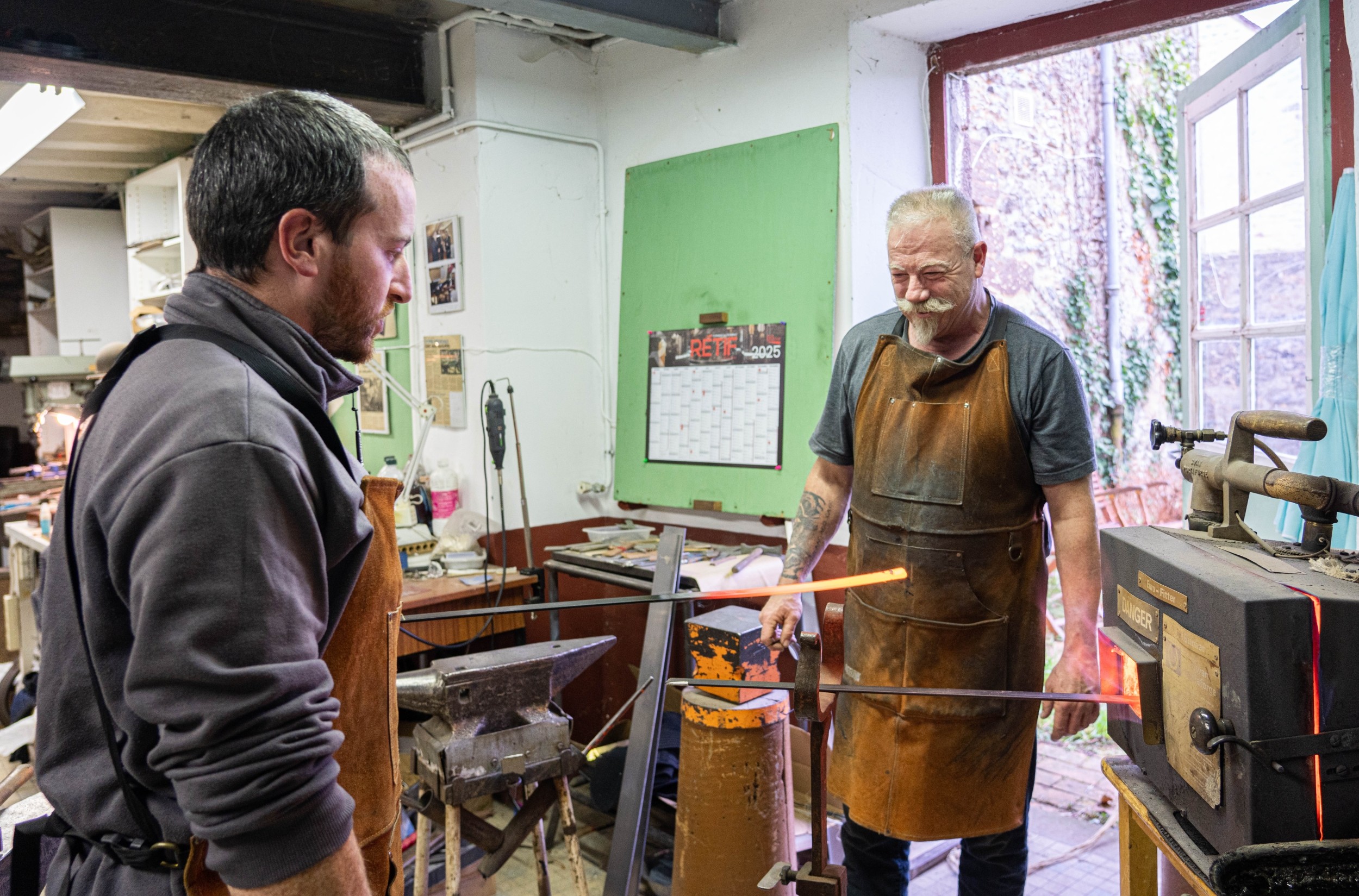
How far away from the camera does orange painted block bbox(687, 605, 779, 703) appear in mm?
2707

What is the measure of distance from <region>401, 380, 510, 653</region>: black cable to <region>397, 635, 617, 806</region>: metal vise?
1.18 meters

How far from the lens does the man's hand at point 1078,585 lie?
2.09 metres

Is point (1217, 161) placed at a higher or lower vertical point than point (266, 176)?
higher

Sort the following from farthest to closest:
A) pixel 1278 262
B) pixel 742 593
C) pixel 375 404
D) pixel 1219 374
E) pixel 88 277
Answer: pixel 88 277 < pixel 375 404 < pixel 1219 374 < pixel 1278 262 < pixel 742 593

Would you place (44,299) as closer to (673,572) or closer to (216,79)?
(216,79)

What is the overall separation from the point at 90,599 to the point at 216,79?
338 cm

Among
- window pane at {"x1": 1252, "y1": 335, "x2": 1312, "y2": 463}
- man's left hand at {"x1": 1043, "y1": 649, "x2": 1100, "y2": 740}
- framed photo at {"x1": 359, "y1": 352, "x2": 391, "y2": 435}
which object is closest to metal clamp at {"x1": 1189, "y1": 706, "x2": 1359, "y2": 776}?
man's left hand at {"x1": 1043, "y1": 649, "x2": 1100, "y2": 740}

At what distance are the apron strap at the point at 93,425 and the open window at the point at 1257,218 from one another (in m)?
2.71

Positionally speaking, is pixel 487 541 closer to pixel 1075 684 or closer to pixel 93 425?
pixel 1075 684

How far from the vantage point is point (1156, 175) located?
6270mm

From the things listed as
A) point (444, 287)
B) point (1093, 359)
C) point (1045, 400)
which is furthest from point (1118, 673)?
point (1093, 359)

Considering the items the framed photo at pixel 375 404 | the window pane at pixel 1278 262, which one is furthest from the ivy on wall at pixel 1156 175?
the framed photo at pixel 375 404

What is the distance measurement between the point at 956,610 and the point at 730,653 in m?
0.77

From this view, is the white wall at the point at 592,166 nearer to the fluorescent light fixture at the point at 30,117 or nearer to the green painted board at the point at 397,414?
the green painted board at the point at 397,414
